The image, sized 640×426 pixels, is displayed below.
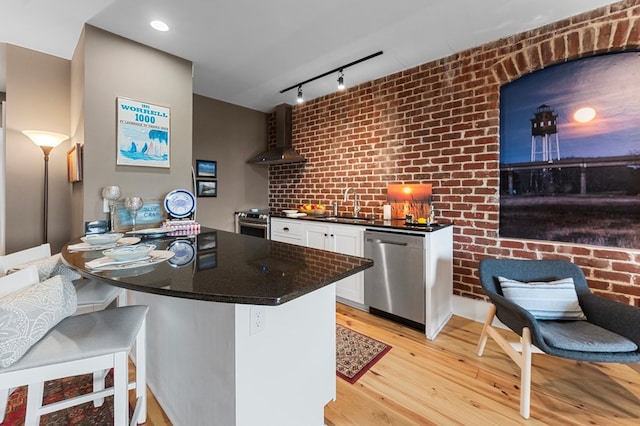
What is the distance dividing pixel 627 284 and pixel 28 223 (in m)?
5.06

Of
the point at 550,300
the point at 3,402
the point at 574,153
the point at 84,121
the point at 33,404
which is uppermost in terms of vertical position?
the point at 84,121

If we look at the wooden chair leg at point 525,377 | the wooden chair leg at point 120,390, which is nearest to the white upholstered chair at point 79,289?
the wooden chair leg at point 120,390

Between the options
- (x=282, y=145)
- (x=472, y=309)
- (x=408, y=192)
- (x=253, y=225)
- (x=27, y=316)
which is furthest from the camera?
(x=282, y=145)

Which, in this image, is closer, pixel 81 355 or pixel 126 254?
pixel 81 355

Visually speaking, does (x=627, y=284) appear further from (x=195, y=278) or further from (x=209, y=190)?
(x=209, y=190)

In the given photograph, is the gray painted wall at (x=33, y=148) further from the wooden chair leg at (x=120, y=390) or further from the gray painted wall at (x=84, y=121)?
the wooden chair leg at (x=120, y=390)

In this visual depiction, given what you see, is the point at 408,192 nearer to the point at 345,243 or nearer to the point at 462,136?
the point at 462,136

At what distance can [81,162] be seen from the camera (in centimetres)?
223

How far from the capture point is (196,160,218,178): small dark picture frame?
379 cm

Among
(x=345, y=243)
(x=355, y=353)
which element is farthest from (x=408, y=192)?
Answer: (x=355, y=353)

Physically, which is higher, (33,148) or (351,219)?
(33,148)

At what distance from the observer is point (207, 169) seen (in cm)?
388

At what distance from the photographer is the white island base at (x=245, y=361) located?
3.35 ft

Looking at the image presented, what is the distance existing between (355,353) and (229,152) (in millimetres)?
3267
